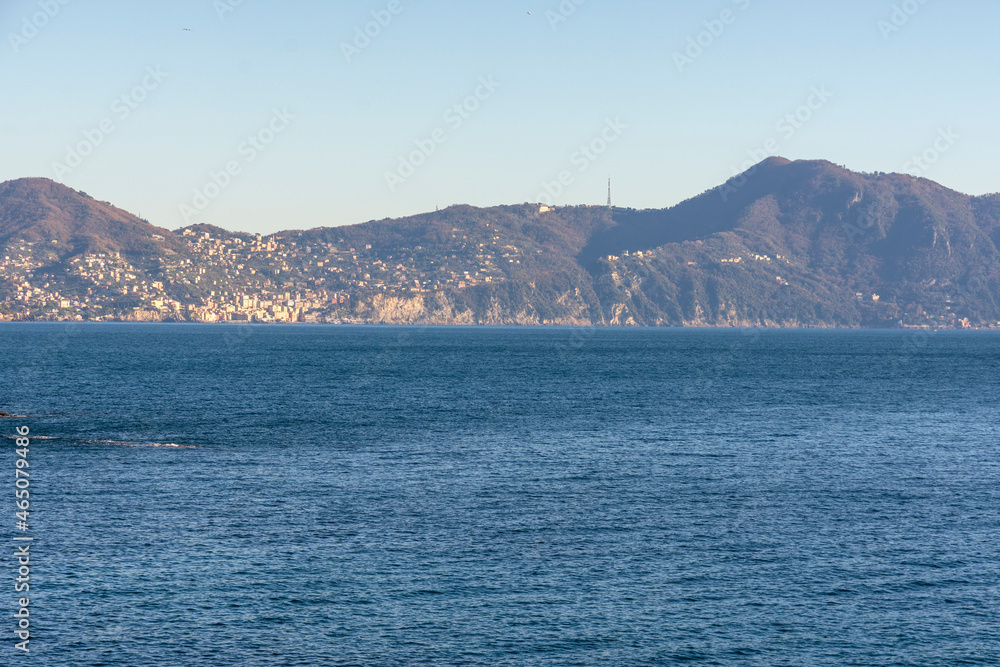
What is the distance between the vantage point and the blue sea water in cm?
3700

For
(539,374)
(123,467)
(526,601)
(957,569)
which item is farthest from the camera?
(539,374)

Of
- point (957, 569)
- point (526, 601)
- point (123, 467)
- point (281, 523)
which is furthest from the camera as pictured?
point (123, 467)

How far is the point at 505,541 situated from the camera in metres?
49.7

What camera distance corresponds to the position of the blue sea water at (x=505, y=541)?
3700cm

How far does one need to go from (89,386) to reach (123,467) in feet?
241

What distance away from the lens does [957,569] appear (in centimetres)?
4569

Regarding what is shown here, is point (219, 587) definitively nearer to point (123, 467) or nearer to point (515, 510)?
point (515, 510)

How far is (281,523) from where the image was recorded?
5259 centimetres

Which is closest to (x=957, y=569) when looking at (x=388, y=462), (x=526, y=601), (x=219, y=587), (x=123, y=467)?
(x=526, y=601)

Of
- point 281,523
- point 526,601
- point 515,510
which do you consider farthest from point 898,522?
point 281,523

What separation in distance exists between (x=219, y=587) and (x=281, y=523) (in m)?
10.8

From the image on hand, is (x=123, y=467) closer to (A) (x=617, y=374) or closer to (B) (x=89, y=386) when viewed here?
(B) (x=89, y=386)

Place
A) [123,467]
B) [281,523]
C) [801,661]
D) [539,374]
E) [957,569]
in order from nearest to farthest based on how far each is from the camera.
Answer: [801,661], [957,569], [281,523], [123,467], [539,374]

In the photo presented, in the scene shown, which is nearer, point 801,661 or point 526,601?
point 801,661
